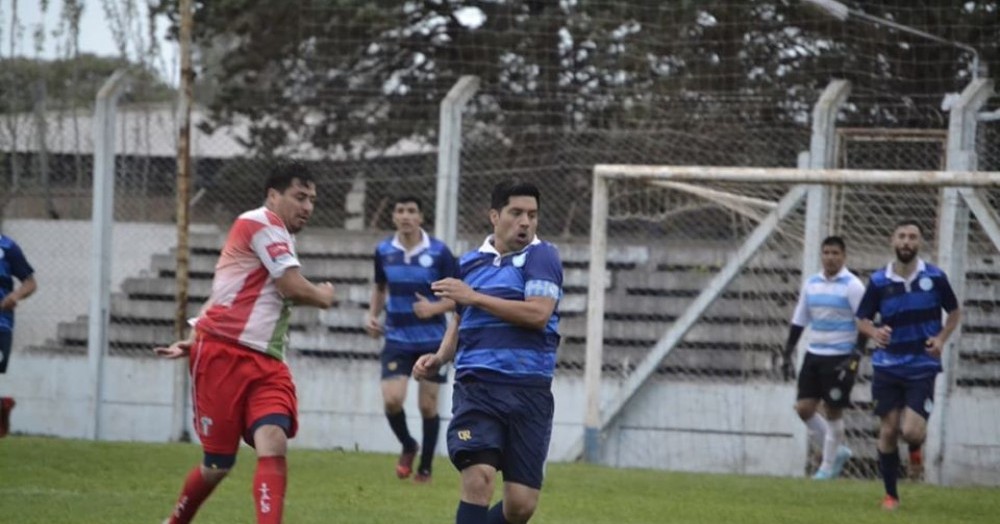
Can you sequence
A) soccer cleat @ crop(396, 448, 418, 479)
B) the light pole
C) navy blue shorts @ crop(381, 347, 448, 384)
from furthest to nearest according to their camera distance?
the light pole → navy blue shorts @ crop(381, 347, 448, 384) → soccer cleat @ crop(396, 448, 418, 479)

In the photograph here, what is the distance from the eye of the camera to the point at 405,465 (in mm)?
13367

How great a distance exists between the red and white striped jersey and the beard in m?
5.91

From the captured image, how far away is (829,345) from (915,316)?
228cm

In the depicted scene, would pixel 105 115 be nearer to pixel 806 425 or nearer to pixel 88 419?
pixel 88 419

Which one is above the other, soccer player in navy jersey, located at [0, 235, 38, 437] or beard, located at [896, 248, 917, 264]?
beard, located at [896, 248, 917, 264]

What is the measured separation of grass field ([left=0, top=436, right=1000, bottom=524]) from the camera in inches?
415

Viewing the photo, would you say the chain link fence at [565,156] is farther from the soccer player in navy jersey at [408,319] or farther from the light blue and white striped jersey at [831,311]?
the soccer player in navy jersey at [408,319]

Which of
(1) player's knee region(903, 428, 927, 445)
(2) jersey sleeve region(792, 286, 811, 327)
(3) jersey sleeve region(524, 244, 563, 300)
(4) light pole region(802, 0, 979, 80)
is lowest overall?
(1) player's knee region(903, 428, 927, 445)

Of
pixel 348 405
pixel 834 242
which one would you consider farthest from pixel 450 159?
pixel 834 242

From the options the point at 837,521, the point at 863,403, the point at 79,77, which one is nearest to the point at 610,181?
the point at 863,403

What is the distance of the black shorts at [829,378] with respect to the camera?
14.9 m

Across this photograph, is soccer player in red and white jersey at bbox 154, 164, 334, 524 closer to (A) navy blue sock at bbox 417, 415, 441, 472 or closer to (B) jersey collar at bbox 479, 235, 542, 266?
(B) jersey collar at bbox 479, 235, 542, 266

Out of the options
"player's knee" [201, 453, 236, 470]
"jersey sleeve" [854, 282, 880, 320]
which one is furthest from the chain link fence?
"player's knee" [201, 453, 236, 470]

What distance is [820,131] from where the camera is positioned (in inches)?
616
